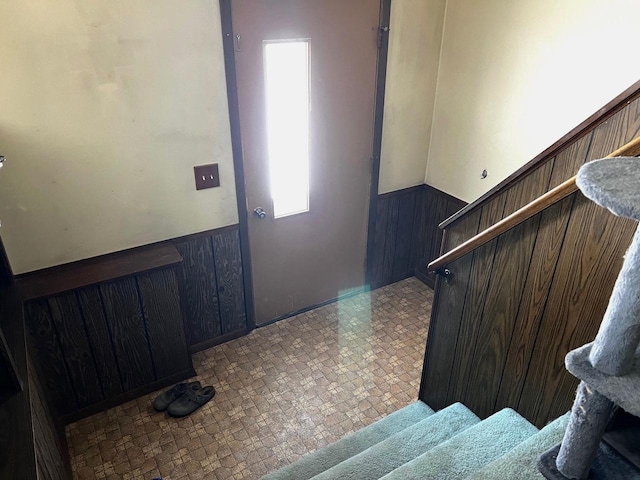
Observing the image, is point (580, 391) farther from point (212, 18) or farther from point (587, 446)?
point (212, 18)

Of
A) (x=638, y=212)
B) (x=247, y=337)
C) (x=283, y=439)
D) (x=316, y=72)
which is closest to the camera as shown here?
(x=638, y=212)

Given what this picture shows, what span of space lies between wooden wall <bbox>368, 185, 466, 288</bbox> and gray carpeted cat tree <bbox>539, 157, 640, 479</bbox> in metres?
2.20

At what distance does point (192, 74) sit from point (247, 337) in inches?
65.9

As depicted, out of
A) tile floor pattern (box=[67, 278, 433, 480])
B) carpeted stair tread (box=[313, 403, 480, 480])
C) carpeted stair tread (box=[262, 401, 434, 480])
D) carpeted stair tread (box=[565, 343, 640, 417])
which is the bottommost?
tile floor pattern (box=[67, 278, 433, 480])

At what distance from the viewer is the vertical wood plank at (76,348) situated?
2.32 meters

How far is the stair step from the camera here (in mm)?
1187

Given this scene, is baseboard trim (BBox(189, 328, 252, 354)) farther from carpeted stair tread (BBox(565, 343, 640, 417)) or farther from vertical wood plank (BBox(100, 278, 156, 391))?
carpeted stair tread (BBox(565, 343, 640, 417))

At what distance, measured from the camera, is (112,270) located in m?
2.42

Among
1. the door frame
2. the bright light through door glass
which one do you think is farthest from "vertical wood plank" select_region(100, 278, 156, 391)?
the bright light through door glass

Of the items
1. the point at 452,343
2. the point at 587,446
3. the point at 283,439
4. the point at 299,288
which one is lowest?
the point at 283,439

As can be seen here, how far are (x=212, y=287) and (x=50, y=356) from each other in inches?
36.1

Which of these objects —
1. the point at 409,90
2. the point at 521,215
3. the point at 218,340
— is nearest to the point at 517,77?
the point at 409,90

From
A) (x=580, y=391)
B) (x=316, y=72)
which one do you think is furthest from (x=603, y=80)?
(x=580, y=391)

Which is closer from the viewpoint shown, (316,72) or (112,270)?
(112,270)
